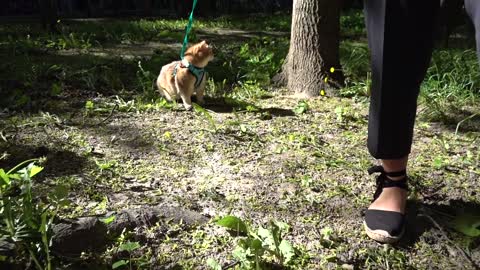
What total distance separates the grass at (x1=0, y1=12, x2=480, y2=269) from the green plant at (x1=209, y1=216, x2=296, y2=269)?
34 millimetres

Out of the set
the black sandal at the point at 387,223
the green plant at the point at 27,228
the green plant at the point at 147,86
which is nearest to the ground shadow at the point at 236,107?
the green plant at the point at 147,86

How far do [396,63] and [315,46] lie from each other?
5.73ft

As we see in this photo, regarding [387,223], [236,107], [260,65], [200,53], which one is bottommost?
[387,223]

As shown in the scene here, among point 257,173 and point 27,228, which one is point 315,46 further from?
point 27,228

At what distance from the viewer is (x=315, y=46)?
320 centimetres

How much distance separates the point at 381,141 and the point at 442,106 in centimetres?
157

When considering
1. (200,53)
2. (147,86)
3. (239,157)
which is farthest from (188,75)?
(239,157)

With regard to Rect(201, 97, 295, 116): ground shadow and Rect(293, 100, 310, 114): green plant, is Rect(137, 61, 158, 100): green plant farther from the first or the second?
Rect(293, 100, 310, 114): green plant

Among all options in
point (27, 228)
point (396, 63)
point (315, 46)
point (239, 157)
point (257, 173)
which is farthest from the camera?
point (315, 46)

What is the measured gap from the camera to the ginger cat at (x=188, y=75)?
2.78m

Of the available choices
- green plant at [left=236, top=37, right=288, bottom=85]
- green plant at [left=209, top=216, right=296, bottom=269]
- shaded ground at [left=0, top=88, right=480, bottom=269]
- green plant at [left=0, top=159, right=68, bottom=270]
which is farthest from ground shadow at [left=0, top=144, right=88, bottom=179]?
green plant at [left=236, top=37, right=288, bottom=85]

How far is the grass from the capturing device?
152cm

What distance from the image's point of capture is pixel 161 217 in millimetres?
1622

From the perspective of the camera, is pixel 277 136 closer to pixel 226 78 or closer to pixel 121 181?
pixel 121 181
